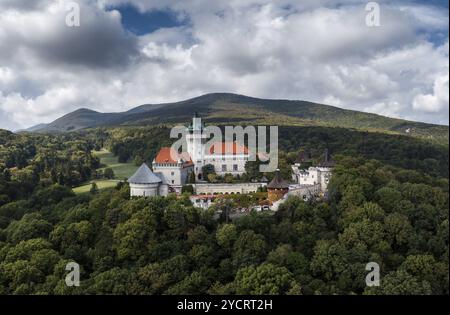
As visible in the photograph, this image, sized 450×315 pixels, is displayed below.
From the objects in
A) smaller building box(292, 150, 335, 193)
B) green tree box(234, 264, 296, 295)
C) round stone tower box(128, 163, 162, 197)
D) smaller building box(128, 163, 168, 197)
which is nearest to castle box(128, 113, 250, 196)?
smaller building box(128, 163, 168, 197)

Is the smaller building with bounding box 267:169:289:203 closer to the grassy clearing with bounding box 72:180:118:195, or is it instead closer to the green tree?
the green tree

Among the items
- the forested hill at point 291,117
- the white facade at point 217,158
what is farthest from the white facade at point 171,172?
the forested hill at point 291,117

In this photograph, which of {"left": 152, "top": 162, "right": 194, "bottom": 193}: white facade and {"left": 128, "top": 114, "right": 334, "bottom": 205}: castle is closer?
{"left": 128, "top": 114, "right": 334, "bottom": 205}: castle

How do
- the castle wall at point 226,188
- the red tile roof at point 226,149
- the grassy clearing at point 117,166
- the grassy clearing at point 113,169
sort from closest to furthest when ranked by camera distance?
the castle wall at point 226,188 < the red tile roof at point 226,149 < the grassy clearing at point 113,169 < the grassy clearing at point 117,166

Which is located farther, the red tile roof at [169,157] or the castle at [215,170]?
the red tile roof at [169,157]

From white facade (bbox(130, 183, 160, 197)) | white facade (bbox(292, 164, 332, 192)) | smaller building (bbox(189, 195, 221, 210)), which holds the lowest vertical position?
smaller building (bbox(189, 195, 221, 210))

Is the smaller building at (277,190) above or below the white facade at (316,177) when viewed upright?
below

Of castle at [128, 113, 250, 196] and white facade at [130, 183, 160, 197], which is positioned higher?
castle at [128, 113, 250, 196]

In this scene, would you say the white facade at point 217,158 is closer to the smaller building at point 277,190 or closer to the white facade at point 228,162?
the white facade at point 228,162
